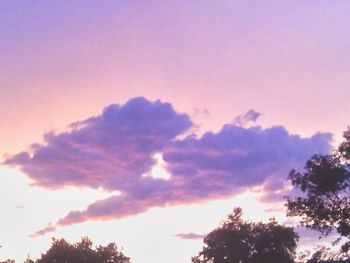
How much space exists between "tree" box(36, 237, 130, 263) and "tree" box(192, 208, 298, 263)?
20.3 metres

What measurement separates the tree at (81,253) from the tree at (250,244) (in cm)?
2030

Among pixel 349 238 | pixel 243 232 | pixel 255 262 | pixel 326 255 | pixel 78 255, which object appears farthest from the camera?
pixel 243 232

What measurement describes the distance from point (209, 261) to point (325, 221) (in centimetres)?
5462

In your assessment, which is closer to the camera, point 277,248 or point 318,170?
point 318,170

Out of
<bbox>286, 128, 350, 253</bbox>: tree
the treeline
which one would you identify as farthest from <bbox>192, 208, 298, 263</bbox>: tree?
<bbox>286, 128, 350, 253</bbox>: tree

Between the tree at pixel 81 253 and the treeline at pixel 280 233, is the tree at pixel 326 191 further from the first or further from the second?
the tree at pixel 81 253

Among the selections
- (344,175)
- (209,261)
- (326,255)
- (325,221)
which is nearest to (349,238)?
(325,221)

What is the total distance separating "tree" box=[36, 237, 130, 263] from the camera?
96.6 metres

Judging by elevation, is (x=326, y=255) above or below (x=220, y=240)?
below

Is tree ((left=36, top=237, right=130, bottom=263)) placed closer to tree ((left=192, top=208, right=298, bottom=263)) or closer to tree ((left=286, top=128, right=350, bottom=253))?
tree ((left=192, top=208, right=298, bottom=263))

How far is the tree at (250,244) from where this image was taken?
345 ft

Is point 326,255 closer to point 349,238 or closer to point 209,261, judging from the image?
point 349,238

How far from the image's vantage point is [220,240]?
109m

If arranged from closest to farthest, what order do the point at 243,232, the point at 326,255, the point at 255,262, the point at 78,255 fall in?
1. the point at 326,255
2. the point at 78,255
3. the point at 255,262
4. the point at 243,232
